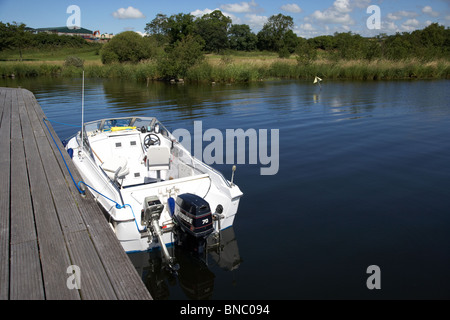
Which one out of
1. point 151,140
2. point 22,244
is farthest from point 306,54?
point 22,244

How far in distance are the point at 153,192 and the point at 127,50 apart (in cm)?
4594

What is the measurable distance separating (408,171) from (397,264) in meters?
4.73

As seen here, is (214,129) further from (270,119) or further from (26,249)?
(26,249)

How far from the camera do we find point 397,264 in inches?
209

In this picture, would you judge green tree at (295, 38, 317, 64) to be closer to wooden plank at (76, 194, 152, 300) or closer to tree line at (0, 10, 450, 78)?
tree line at (0, 10, 450, 78)

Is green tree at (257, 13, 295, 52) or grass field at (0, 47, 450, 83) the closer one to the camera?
grass field at (0, 47, 450, 83)

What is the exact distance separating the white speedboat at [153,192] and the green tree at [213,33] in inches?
2643

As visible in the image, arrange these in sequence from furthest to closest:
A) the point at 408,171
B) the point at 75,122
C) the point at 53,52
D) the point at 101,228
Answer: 1. the point at 53,52
2. the point at 75,122
3. the point at 408,171
4. the point at 101,228

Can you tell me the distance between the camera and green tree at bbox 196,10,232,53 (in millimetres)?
72000

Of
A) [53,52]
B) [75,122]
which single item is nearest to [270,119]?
[75,122]

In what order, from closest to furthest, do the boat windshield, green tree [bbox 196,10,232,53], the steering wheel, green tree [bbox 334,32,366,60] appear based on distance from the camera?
the steering wheel → the boat windshield → green tree [bbox 334,32,366,60] → green tree [bbox 196,10,232,53]

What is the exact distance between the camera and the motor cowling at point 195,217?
16.0 feet

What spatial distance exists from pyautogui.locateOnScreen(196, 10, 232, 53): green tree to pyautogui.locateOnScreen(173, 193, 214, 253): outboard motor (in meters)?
70.2

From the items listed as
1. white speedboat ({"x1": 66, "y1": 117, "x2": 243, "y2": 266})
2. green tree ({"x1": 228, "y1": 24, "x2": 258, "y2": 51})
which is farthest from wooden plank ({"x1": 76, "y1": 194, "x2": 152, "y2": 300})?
green tree ({"x1": 228, "y1": 24, "x2": 258, "y2": 51})
